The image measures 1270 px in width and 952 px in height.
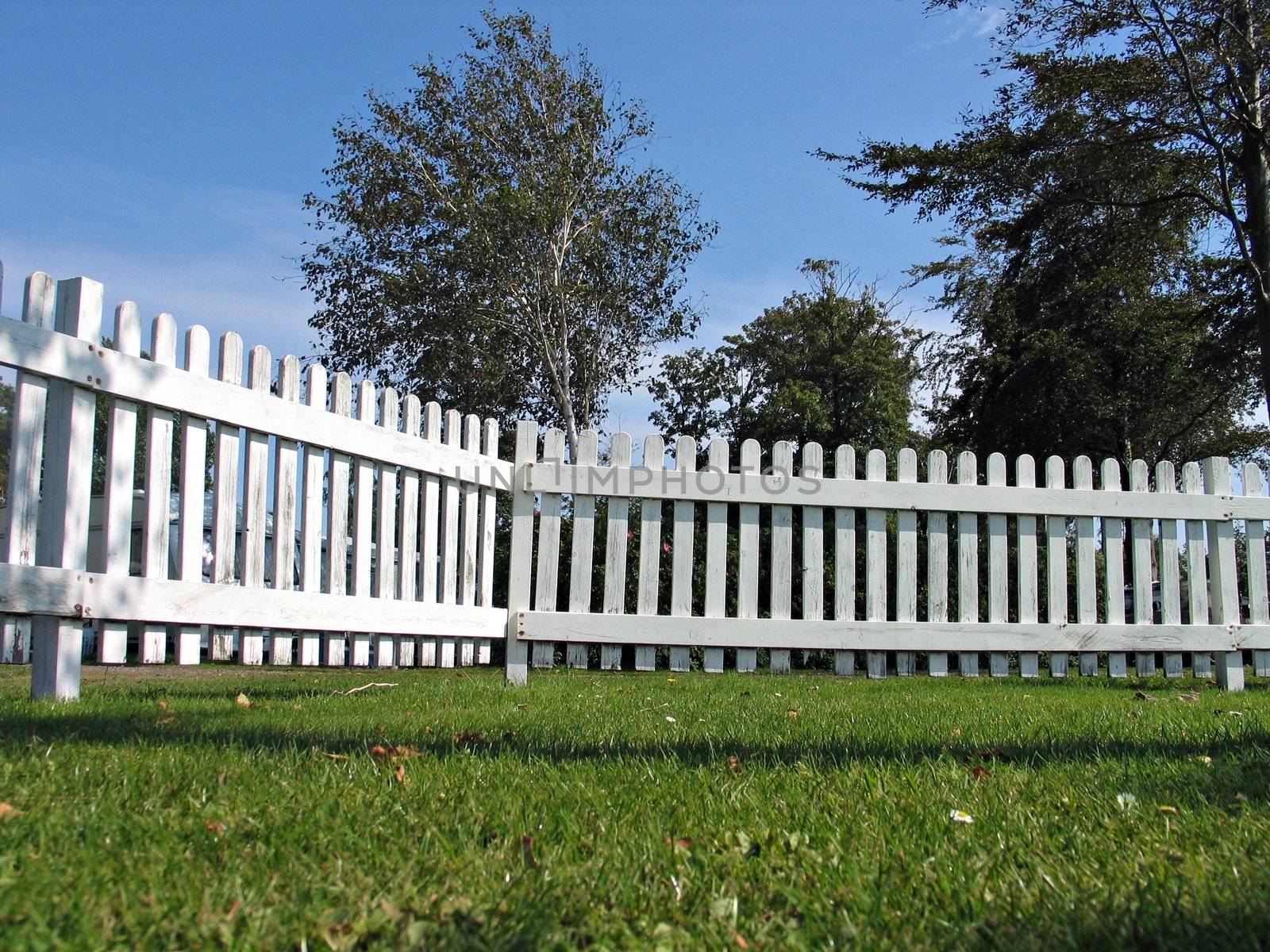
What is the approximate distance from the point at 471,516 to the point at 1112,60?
717 cm

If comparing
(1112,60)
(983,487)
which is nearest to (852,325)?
(1112,60)

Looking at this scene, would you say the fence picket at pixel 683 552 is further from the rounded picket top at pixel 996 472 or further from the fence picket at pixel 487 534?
the rounded picket top at pixel 996 472

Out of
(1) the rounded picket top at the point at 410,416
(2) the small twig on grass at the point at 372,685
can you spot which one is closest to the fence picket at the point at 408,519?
(1) the rounded picket top at the point at 410,416

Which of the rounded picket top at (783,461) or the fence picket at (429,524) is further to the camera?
the rounded picket top at (783,461)

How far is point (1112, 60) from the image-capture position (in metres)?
8.91

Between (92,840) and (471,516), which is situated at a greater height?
(471,516)

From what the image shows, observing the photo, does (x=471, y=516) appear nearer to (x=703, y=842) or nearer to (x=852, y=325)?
(x=703, y=842)

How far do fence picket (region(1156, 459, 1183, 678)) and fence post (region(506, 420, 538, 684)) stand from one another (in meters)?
4.48

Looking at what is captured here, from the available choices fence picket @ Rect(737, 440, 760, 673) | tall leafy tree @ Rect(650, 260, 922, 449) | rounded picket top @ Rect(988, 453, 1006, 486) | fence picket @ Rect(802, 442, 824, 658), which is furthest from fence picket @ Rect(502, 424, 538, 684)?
tall leafy tree @ Rect(650, 260, 922, 449)

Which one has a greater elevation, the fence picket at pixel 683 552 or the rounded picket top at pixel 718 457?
the rounded picket top at pixel 718 457

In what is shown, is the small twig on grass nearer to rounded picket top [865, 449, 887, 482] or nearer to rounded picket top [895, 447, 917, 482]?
rounded picket top [865, 449, 887, 482]

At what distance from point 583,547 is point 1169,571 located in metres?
4.28

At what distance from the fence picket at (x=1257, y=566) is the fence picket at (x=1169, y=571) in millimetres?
486

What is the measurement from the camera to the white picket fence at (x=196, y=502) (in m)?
4.15
